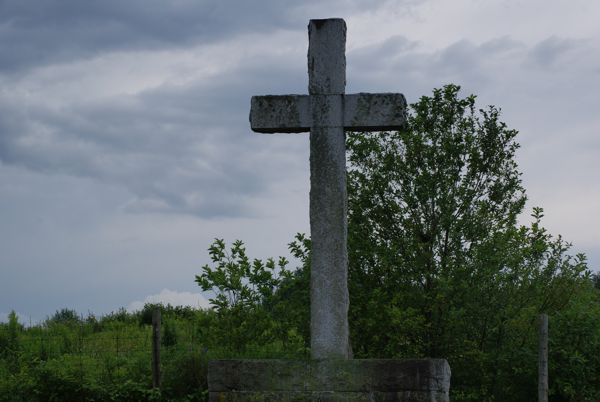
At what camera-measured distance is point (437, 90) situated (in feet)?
46.3

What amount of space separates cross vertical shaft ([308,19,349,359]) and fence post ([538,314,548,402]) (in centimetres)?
570

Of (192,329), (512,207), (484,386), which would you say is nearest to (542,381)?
(484,386)

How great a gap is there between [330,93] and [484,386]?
22.3 feet

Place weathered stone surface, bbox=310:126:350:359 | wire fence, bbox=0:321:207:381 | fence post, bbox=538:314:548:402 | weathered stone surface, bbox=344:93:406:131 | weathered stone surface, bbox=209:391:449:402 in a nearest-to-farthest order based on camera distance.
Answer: weathered stone surface, bbox=209:391:449:402 < weathered stone surface, bbox=310:126:350:359 < weathered stone surface, bbox=344:93:406:131 < fence post, bbox=538:314:548:402 < wire fence, bbox=0:321:207:381

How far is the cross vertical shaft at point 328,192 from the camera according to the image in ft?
24.1

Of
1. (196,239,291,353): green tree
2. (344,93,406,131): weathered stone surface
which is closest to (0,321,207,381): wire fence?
(196,239,291,353): green tree

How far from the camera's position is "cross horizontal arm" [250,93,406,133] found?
25.3ft

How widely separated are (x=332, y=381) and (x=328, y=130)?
229 centimetres

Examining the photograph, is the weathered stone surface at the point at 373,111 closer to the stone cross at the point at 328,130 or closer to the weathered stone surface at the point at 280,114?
the stone cross at the point at 328,130

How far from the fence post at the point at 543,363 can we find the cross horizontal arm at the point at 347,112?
223 inches

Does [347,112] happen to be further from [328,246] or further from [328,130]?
[328,246]

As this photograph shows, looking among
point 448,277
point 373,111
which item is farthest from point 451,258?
point 373,111

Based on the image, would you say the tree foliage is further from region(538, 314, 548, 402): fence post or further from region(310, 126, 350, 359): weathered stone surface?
region(310, 126, 350, 359): weathered stone surface

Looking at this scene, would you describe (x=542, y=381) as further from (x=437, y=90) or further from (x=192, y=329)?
(x=192, y=329)
